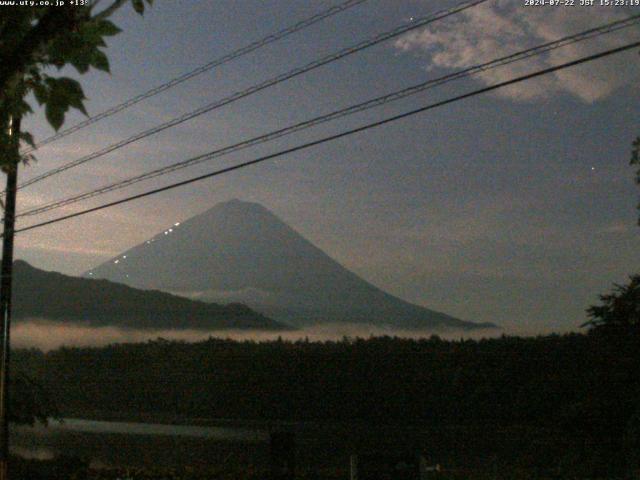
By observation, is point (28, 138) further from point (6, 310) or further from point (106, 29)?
point (6, 310)

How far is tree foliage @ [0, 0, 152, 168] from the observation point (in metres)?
4.62

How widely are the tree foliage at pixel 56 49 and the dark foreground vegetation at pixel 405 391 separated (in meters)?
13.4

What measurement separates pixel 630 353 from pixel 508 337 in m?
15.3

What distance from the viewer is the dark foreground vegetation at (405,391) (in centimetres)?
1673

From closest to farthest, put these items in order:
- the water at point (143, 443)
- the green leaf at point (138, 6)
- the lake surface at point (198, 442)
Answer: the green leaf at point (138, 6) < the lake surface at point (198, 442) < the water at point (143, 443)

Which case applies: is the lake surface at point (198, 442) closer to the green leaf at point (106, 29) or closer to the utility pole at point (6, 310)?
the utility pole at point (6, 310)

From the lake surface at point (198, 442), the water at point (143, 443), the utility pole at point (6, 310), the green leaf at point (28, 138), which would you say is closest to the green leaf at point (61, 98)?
the green leaf at point (28, 138)

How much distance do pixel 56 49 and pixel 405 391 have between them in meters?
30.4

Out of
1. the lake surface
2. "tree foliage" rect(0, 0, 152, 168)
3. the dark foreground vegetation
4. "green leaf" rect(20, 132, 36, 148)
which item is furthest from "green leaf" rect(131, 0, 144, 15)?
the lake surface

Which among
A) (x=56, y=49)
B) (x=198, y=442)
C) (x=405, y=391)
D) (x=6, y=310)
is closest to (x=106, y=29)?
(x=56, y=49)

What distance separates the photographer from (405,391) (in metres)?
34.0

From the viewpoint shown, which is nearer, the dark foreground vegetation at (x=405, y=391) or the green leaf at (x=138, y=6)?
the green leaf at (x=138, y=6)

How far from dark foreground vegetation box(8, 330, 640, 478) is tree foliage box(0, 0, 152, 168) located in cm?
1341

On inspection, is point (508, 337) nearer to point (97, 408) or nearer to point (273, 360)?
point (273, 360)
